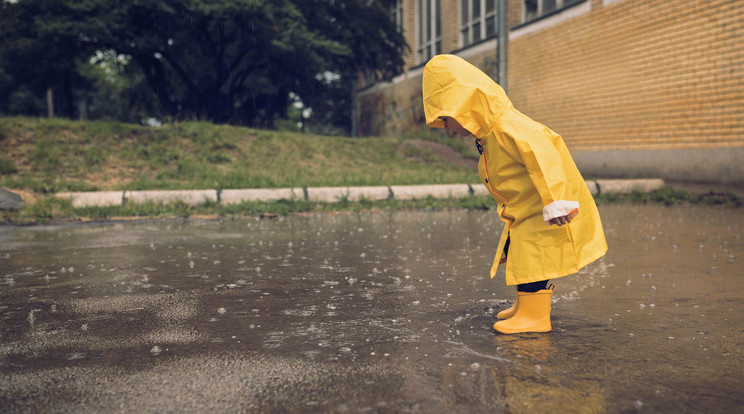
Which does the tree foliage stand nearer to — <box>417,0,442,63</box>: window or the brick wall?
<box>417,0,442,63</box>: window

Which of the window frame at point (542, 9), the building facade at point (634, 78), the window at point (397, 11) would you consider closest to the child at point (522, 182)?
the building facade at point (634, 78)

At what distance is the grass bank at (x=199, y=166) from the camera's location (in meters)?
10.9

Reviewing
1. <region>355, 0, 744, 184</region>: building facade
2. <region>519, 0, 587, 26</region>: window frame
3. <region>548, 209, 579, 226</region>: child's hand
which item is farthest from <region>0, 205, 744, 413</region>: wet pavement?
<region>519, 0, 587, 26</region>: window frame

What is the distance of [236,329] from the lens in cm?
360

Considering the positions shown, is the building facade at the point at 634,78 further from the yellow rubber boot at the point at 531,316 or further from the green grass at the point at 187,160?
the yellow rubber boot at the point at 531,316

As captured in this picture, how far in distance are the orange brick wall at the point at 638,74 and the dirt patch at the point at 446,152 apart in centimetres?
254

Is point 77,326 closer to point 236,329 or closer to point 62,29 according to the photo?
point 236,329

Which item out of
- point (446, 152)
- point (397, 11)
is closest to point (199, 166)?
point (446, 152)

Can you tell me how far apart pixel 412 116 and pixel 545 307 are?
942 inches

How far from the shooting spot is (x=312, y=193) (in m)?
12.1

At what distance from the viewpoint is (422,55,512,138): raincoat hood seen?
136 inches

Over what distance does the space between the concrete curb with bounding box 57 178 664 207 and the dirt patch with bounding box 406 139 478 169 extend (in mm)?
5232

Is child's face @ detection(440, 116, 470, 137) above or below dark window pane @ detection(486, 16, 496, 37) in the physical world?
below

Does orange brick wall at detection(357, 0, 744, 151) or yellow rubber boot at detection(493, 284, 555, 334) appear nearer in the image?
yellow rubber boot at detection(493, 284, 555, 334)
